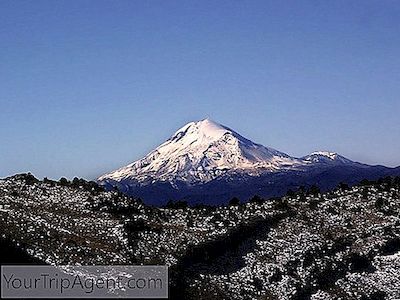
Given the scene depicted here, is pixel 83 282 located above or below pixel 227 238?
below

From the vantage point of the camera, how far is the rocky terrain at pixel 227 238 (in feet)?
180

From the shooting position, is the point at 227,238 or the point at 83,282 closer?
the point at 83,282

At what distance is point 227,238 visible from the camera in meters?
64.1

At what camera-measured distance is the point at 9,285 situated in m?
41.7

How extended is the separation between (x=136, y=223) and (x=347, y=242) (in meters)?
22.5

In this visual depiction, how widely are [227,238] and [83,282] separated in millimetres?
20510

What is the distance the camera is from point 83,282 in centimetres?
4747

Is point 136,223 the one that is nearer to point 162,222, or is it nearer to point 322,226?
point 162,222

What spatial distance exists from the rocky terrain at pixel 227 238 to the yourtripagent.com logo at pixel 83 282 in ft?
6.03

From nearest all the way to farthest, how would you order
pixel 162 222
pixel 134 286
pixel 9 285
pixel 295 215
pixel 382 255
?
pixel 9 285, pixel 134 286, pixel 382 255, pixel 162 222, pixel 295 215

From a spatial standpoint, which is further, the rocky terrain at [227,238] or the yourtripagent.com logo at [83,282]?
the rocky terrain at [227,238]

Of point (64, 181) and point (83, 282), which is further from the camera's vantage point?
point (64, 181)

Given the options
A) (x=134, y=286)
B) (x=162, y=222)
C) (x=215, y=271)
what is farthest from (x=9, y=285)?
(x=162, y=222)

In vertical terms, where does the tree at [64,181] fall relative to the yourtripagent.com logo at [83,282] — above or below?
above
